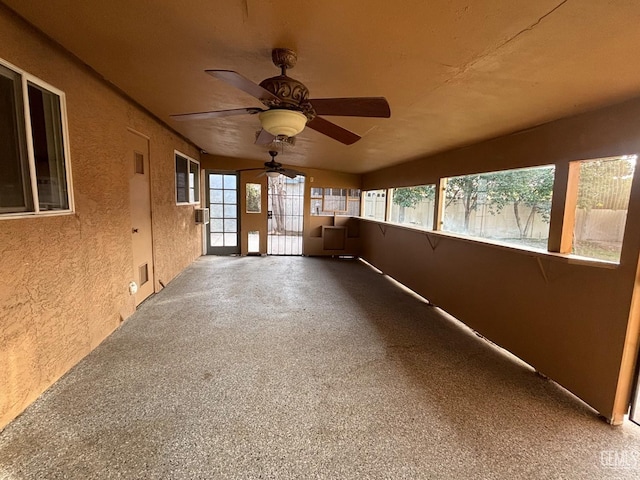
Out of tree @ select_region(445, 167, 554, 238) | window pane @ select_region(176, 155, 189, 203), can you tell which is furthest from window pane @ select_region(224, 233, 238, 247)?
tree @ select_region(445, 167, 554, 238)

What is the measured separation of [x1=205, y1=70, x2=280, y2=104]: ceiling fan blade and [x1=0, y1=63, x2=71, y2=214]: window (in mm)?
1403

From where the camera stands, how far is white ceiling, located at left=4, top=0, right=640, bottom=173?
1257mm

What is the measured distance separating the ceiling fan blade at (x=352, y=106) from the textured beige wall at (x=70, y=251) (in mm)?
1829

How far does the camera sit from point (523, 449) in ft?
5.50

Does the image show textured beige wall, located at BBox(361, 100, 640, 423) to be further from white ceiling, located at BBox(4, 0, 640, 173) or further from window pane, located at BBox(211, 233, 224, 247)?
window pane, located at BBox(211, 233, 224, 247)

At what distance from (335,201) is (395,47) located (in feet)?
19.2

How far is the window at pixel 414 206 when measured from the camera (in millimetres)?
4363

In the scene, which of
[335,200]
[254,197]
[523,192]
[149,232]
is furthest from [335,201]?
[523,192]

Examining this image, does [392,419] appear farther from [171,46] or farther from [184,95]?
[184,95]

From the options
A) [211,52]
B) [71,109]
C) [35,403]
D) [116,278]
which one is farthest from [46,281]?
[211,52]

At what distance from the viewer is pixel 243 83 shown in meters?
1.40

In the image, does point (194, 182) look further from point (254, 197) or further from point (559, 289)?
point (559, 289)

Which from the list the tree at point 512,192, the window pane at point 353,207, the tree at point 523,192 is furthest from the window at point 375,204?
the tree at point 523,192

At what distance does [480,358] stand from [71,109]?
4060mm
